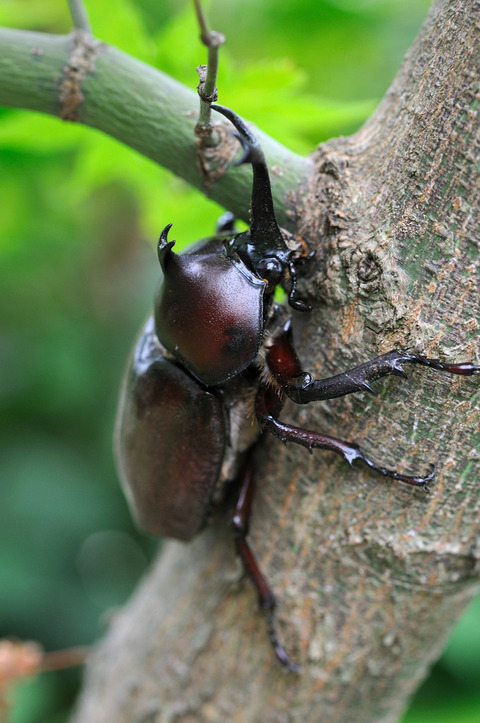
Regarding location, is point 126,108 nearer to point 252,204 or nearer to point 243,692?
point 252,204

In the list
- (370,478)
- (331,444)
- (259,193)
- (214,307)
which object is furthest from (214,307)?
(370,478)

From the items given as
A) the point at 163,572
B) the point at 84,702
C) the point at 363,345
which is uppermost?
the point at 363,345

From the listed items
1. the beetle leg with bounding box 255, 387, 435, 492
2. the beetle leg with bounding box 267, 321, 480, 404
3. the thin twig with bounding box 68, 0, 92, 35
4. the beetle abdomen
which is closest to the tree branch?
the thin twig with bounding box 68, 0, 92, 35

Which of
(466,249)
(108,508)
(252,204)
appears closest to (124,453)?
(252,204)

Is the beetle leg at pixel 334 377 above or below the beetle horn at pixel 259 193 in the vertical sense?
below

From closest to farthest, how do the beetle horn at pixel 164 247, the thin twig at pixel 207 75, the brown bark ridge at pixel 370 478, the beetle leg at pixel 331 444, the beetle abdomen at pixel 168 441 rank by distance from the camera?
the thin twig at pixel 207 75, the brown bark ridge at pixel 370 478, the beetle leg at pixel 331 444, the beetle horn at pixel 164 247, the beetle abdomen at pixel 168 441

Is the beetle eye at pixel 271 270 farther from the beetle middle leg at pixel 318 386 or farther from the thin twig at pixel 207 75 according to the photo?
the thin twig at pixel 207 75

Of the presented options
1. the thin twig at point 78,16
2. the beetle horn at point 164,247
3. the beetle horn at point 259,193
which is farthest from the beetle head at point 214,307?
the thin twig at point 78,16

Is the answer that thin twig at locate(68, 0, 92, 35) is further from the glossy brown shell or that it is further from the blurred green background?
the glossy brown shell
